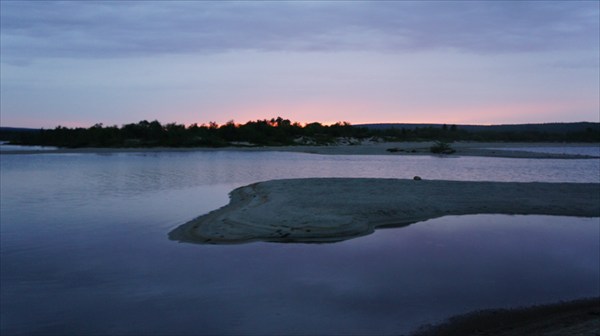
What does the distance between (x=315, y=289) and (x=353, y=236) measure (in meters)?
4.03

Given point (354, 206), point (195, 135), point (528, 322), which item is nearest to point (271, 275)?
point (528, 322)

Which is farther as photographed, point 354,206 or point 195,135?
point 195,135

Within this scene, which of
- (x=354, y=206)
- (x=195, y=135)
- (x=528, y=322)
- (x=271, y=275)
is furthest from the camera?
(x=195, y=135)

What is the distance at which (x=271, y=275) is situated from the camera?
345 inches

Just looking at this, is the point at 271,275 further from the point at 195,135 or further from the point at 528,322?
the point at 195,135

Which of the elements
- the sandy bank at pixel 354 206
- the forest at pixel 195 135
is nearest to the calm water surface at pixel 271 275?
the sandy bank at pixel 354 206

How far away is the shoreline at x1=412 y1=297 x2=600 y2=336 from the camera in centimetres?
618

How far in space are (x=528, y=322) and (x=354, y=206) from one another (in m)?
8.53

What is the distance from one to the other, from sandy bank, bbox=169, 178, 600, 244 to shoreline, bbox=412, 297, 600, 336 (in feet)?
16.5

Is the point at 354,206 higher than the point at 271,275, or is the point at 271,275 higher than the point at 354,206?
the point at 354,206

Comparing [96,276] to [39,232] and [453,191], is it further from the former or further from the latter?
[453,191]

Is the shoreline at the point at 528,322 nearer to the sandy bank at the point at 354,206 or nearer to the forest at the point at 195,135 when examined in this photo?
the sandy bank at the point at 354,206

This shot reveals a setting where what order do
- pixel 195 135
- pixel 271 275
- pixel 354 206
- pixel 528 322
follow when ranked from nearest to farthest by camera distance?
pixel 528 322 < pixel 271 275 < pixel 354 206 < pixel 195 135

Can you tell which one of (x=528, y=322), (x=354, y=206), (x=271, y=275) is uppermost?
(x=354, y=206)
